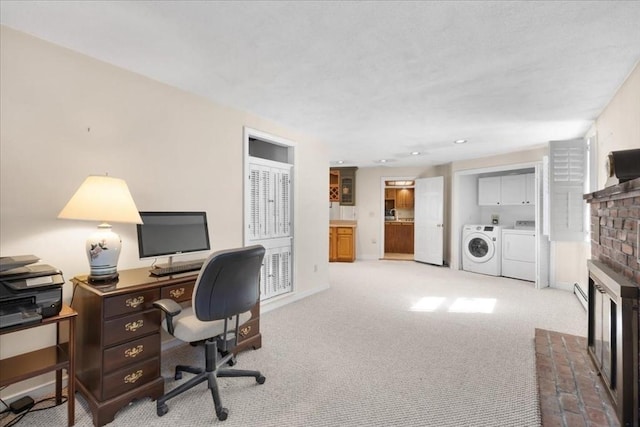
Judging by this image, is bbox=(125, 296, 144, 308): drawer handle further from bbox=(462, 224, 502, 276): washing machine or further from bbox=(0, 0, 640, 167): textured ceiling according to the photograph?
bbox=(462, 224, 502, 276): washing machine

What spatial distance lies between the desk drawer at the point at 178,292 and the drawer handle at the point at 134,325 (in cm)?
19

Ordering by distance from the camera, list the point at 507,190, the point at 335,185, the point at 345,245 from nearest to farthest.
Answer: the point at 507,190
the point at 345,245
the point at 335,185

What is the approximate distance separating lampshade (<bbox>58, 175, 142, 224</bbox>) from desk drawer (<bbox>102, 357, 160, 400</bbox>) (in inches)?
35.5

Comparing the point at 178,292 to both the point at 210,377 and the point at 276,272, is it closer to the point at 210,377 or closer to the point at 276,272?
the point at 210,377

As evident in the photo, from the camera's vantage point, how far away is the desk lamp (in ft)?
6.38

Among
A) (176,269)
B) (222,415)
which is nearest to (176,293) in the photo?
(176,269)

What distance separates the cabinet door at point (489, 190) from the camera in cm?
615

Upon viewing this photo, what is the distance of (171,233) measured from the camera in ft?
8.23

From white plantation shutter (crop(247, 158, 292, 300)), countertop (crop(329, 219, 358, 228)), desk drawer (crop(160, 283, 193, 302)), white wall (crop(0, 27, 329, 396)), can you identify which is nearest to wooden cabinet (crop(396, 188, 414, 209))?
countertop (crop(329, 219, 358, 228))

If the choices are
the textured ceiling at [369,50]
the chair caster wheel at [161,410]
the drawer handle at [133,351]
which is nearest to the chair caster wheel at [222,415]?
the chair caster wheel at [161,410]

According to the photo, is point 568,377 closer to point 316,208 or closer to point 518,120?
point 518,120

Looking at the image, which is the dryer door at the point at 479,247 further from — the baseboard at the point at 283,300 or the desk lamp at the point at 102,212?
the desk lamp at the point at 102,212

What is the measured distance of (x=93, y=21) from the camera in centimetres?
184

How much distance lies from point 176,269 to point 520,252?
5.54 metres
